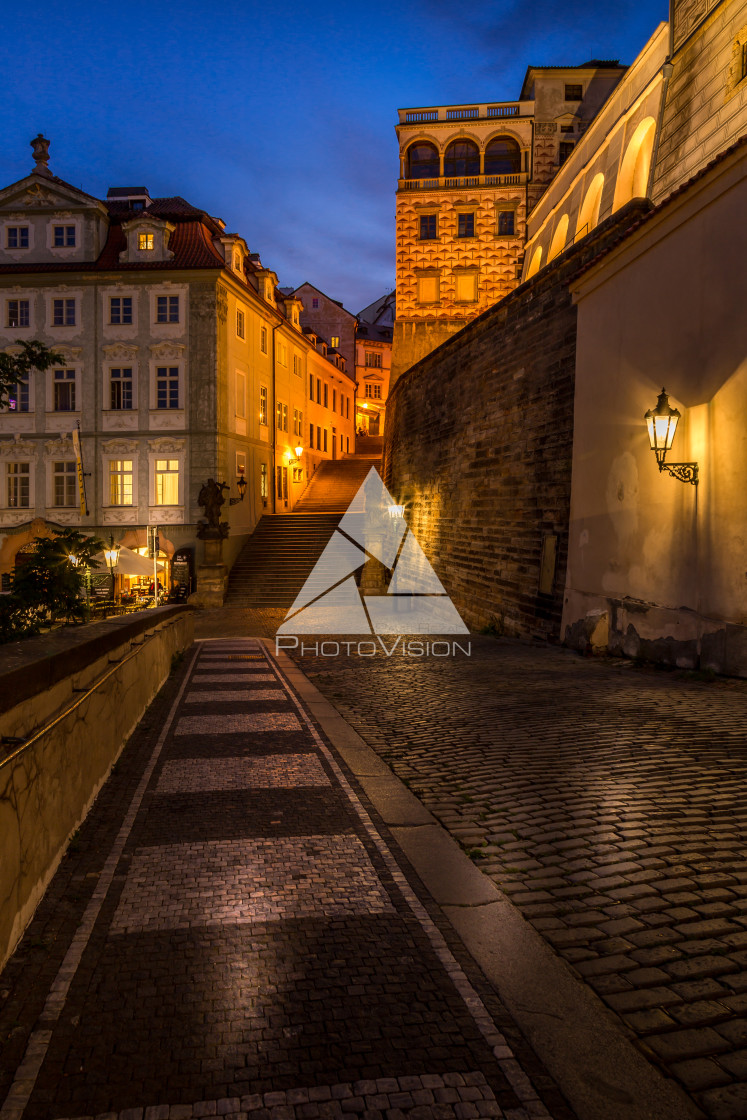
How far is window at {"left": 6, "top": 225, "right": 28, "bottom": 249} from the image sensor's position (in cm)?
2939

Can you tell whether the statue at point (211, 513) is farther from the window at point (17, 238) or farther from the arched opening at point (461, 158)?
the arched opening at point (461, 158)

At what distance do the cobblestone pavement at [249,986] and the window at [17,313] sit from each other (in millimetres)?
29525

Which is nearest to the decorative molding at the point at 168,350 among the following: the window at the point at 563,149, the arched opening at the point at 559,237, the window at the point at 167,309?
the window at the point at 167,309

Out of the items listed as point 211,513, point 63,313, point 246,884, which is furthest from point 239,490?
point 246,884

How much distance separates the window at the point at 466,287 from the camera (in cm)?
3600

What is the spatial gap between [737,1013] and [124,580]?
2836 cm

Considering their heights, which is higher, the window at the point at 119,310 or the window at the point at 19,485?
the window at the point at 119,310

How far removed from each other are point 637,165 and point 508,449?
10880 mm

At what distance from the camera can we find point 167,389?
29.3m

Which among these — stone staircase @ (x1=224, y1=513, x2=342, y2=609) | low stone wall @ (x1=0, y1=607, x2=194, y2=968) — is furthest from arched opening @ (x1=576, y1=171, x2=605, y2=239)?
low stone wall @ (x1=0, y1=607, x2=194, y2=968)

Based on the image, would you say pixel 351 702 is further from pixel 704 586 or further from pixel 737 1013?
pixel 737 1013

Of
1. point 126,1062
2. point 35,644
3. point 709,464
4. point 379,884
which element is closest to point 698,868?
point 379,884

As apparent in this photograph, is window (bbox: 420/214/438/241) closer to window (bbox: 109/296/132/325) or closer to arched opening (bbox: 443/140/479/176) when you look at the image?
arched opening (bbox: 443/140/479/176)

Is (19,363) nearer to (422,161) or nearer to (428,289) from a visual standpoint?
(428,289)
